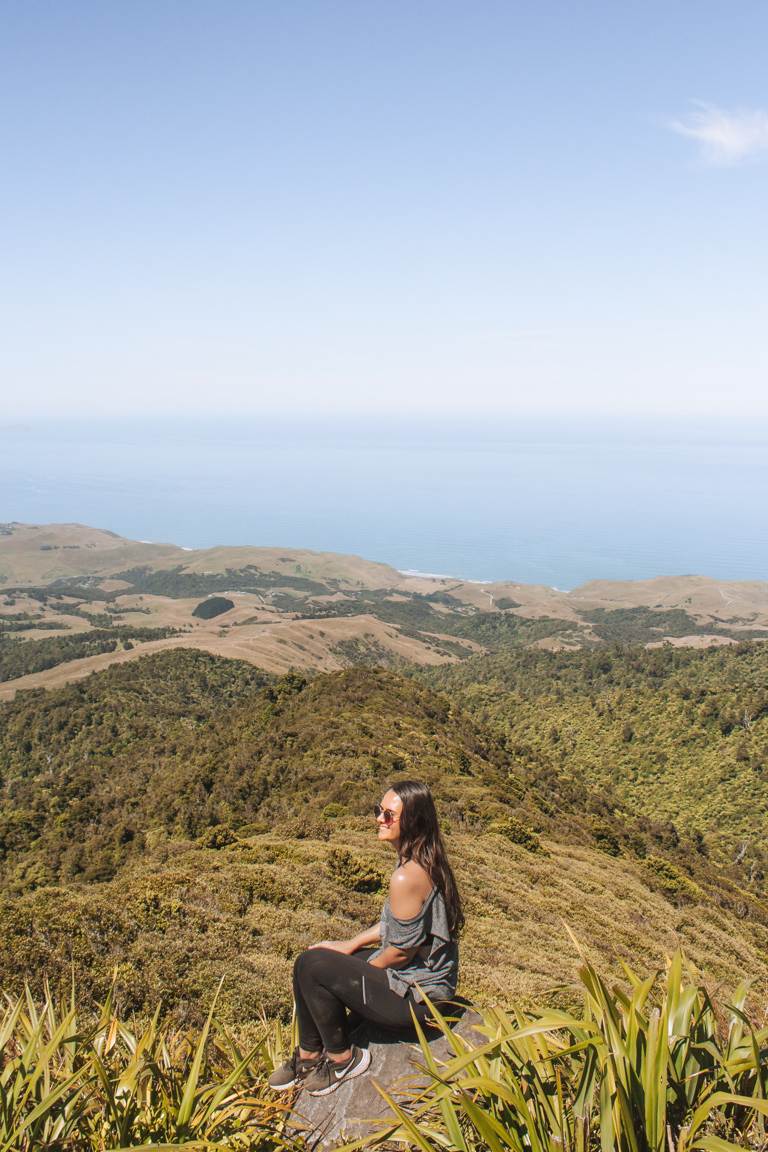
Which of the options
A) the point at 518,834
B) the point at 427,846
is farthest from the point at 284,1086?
the point at 518,834

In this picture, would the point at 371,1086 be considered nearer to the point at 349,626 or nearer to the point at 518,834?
the point at 518,834

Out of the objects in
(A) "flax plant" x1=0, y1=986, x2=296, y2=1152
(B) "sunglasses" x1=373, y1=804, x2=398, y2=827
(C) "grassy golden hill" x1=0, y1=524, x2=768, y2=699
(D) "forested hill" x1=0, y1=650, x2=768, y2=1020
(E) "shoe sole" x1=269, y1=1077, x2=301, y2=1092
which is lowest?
(C) "grassy golden hill" x1=0, y1=524, x2=768, y2=699

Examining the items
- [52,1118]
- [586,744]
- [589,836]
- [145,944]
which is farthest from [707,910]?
[586,744]

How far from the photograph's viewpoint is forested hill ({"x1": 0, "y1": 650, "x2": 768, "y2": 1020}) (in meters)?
9.18

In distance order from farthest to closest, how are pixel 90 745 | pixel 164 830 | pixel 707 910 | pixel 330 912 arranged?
1. pixel 90 745
2. pixel 164 830
3. pixel 707 910
4. pixel 330 912

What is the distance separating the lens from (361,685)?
3759cm

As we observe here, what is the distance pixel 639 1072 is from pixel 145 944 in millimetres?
Answer: 8096

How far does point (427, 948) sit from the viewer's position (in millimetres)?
4102

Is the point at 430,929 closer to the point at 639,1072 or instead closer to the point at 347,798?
the point at 639,1072

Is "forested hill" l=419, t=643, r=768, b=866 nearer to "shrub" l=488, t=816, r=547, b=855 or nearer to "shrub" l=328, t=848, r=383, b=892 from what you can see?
"shrub" l=488, t=816, r=547, b=855

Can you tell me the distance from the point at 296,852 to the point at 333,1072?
1168 cm

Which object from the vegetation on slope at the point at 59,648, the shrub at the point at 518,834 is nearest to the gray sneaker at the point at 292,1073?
the shrub at the point at 518,834

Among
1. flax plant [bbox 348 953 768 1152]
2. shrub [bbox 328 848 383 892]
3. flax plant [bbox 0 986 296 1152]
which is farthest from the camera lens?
shrub [bbox 328 848 383 892]

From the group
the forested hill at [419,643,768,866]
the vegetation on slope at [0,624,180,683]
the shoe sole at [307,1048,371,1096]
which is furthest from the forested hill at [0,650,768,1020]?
the vegetation on slope at [0,624,180,683]
